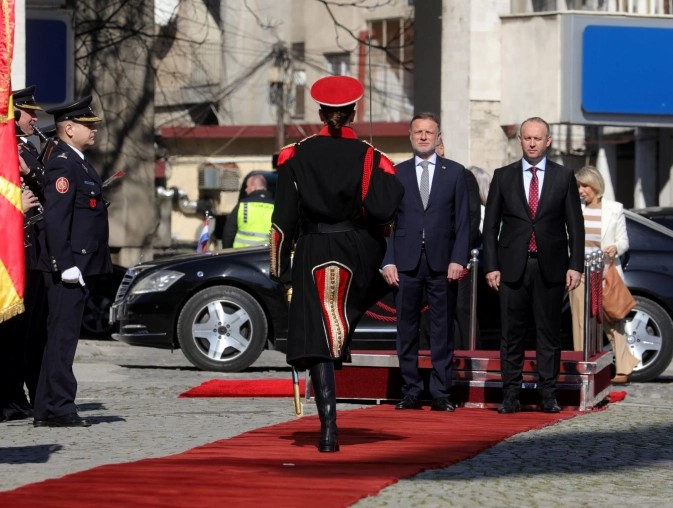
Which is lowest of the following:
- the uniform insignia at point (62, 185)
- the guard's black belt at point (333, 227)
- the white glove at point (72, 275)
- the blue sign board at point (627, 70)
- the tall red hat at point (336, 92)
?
the white glove at point (72, 275)

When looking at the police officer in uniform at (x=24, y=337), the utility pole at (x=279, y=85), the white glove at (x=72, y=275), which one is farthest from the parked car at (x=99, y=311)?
the utility pole at (x=279, y=85)

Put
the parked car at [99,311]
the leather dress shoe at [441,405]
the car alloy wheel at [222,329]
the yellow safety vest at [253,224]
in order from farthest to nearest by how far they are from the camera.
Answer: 1. the parked car at [99,311]
2. the yellow safety vest at [253,224]
3. the car alloy wheel at [222,329]
4. the leather dress shoe at [441,405]

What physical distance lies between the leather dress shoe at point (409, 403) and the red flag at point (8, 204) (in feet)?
14.4

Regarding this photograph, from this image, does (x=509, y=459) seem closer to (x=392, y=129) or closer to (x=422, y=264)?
(x=422, y=264)

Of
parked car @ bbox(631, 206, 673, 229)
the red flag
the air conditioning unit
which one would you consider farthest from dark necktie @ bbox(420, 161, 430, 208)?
the air conditioning unit

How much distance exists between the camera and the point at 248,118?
6159cm

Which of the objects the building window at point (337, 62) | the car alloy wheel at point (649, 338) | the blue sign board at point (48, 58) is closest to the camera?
the car alloy wheel at point (649, 338)

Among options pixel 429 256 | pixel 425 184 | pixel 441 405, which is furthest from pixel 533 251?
pixel 441 405

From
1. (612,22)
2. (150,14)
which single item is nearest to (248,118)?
(150,14)

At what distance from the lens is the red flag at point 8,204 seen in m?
7.77

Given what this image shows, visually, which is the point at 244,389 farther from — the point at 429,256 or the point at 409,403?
the point at 429,256

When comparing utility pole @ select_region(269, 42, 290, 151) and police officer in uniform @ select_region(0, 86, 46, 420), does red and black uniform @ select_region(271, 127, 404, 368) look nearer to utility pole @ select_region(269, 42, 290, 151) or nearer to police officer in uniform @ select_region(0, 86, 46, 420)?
police officer in uniform @ select_region(0, 86, 46, 420)

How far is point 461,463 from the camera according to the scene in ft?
28.8

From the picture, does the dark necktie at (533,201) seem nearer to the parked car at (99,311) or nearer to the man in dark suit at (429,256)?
the man in dark suit at (429,256)
